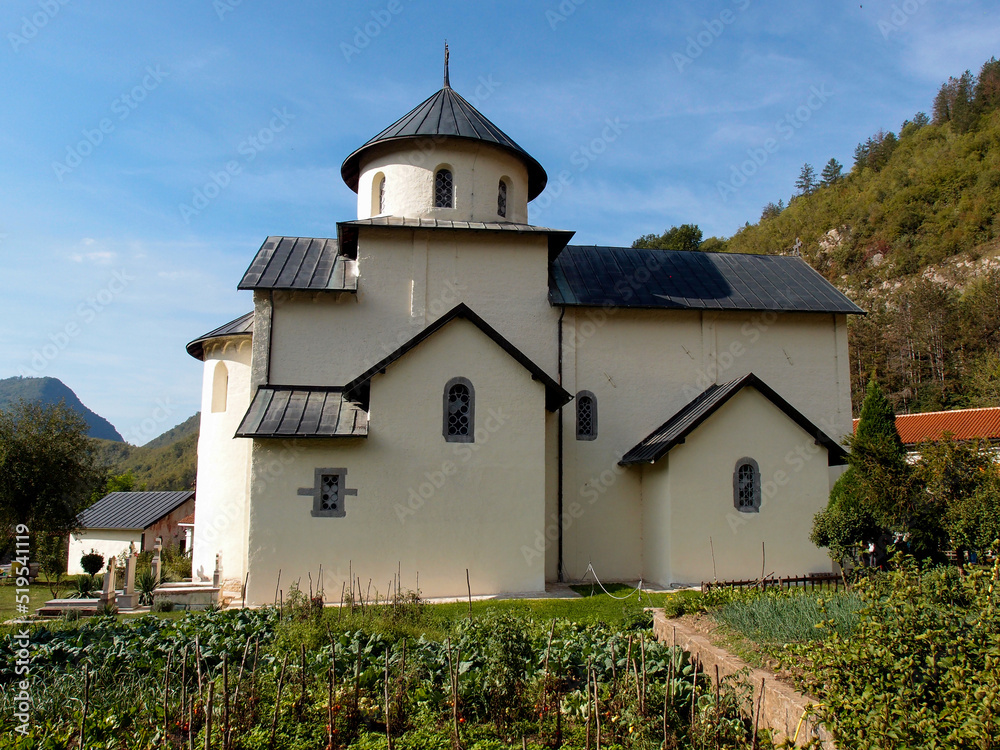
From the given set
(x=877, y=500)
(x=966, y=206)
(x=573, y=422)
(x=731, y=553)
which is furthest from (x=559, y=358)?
(x=966, y=206)

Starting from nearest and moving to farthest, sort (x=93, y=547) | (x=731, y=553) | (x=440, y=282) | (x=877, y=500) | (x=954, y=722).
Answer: (x=954, y=722) → (x=877, y=500) → (x=731, y=553) → (x=440, y=282) → (x=93, y=547)

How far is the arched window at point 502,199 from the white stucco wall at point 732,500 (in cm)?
738

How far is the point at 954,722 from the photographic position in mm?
4438

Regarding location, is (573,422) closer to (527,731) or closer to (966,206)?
(527,731)

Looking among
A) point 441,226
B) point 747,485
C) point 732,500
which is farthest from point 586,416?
point 441,226

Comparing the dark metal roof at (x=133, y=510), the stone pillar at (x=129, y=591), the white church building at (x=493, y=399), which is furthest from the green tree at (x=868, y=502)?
the dark metal roof at (x=133, y=510)

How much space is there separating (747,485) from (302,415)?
31.2ft

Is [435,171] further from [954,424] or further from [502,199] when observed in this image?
[954,424]

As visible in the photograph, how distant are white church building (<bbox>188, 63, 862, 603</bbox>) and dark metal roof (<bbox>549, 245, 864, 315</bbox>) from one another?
83mm

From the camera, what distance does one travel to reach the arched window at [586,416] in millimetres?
15945

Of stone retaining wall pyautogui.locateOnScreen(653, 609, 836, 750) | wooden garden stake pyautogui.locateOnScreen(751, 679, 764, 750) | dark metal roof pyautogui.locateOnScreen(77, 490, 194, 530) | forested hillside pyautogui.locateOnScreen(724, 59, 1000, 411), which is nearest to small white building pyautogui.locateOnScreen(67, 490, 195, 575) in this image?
dark metal roof pyautogui.locateOnScreen(77, 490, 194, 530)

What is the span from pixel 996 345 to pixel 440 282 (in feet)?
149

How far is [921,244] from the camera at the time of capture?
61.6m

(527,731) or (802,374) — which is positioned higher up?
(802,374)
